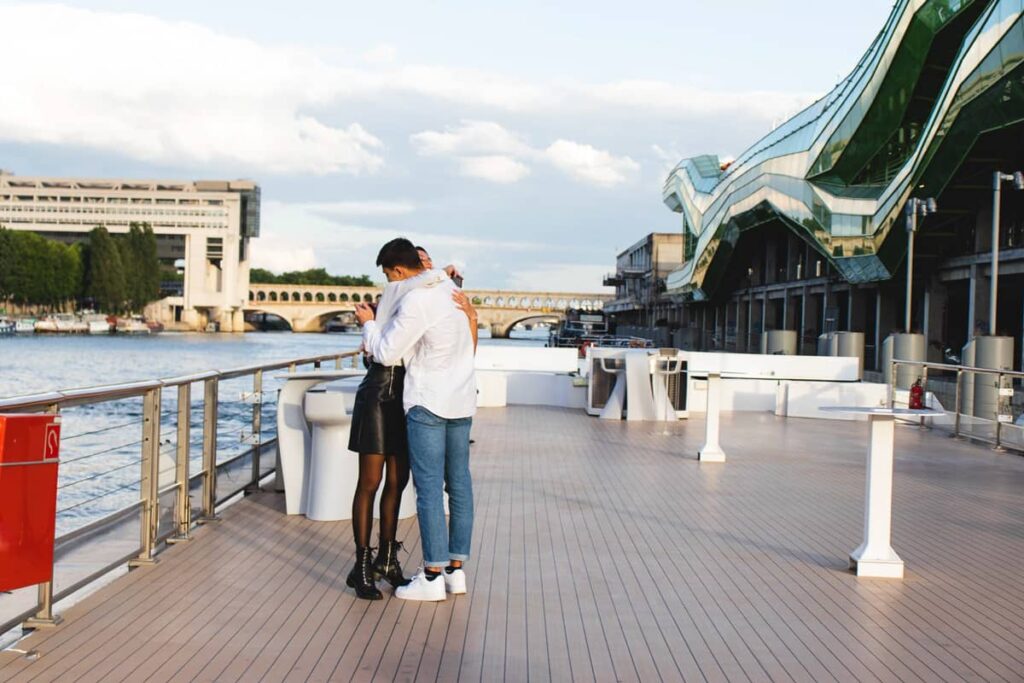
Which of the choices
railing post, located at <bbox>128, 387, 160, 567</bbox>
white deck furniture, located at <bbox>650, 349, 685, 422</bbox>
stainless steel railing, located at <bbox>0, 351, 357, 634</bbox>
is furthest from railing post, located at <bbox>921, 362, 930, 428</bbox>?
railing post, located at <bbox>128, 387, 160, 567</bbox>

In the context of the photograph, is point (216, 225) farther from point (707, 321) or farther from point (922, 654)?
point (922, 654)

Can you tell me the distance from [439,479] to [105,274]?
12508 centimetres

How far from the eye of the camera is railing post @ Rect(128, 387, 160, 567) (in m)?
6.28

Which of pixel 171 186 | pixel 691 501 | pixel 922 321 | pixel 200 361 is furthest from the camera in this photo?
pixel 171 186

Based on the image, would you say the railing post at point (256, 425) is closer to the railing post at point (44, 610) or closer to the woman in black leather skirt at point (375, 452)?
the woman in black leather skirt at point (375, 452)

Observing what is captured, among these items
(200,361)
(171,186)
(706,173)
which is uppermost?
(171,186)

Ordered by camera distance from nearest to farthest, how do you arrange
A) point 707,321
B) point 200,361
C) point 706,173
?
point 200,361 → point 706,173 → point 707,321

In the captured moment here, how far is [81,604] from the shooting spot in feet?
18.0

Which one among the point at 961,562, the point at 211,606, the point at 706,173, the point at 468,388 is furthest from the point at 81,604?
the point at 706,173

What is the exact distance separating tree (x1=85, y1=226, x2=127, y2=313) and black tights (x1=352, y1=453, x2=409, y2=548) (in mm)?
124674

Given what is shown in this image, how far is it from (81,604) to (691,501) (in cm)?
547

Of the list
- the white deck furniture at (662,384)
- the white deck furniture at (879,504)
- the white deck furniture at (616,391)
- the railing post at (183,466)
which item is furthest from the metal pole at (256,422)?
the white deck furniture at (662,384)

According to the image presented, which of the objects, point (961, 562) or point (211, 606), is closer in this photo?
point (211, 606)

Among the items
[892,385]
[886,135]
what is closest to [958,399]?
[892,385]
